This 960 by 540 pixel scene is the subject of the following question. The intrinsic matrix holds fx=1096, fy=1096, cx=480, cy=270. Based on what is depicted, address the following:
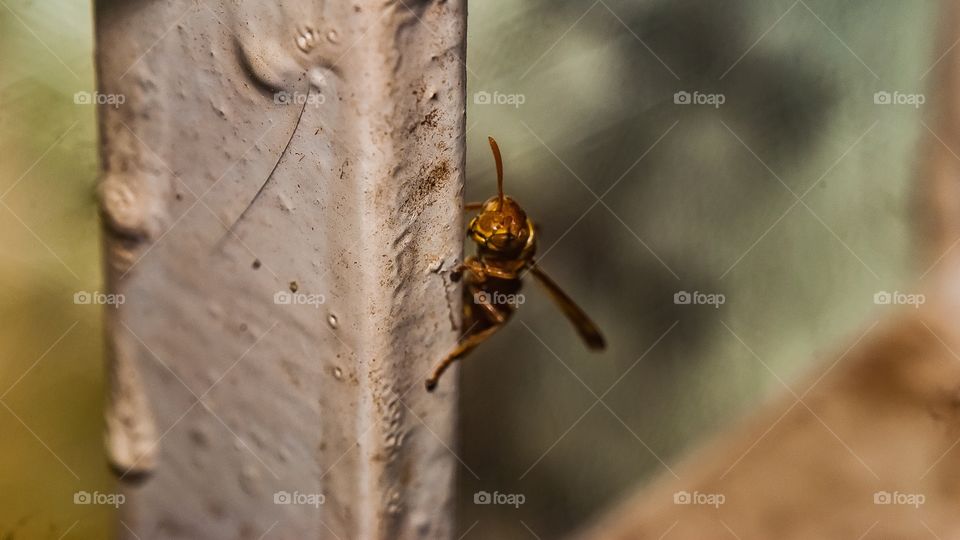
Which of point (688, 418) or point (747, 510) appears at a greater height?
point (688, 418)

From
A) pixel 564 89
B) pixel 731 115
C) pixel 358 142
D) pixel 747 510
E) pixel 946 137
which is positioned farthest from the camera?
pixel 946 137

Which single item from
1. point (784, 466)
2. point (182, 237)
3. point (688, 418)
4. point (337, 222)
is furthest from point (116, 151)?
point (784, 466)

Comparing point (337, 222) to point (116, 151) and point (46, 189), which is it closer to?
point (116, 151)

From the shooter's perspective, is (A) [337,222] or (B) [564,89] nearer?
(A) [337,222]
